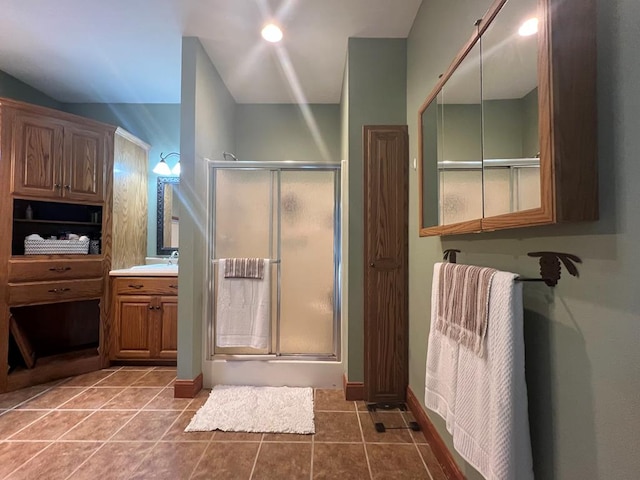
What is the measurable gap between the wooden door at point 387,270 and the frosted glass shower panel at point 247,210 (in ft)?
2.85

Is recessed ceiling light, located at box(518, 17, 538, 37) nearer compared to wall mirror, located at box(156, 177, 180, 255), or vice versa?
recessed ceiling light, located at box(518, 17, 538, 37)

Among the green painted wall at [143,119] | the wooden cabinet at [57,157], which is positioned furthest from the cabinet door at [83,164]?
the green painted wall at [143,119]

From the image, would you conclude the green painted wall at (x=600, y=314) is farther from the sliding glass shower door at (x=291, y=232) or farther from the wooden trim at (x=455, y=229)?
the sliding glass shower door at (x=291, y=232)

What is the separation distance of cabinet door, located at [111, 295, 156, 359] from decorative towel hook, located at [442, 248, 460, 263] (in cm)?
250

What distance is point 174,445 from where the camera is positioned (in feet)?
5.57

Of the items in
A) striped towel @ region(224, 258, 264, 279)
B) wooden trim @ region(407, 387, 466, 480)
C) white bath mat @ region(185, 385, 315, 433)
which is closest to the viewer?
wooden trim @ region(407, 387, 466, 480)

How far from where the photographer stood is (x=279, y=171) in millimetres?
2510

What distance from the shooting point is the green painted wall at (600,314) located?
0.64 m

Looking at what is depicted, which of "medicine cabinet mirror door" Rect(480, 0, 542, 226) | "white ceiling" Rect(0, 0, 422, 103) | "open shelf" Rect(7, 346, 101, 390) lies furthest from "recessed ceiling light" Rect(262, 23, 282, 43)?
"open shelf" Rect(7, 346, 101, 390)

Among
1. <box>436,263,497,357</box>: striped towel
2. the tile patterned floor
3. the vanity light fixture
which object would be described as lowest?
the tile patterned floor

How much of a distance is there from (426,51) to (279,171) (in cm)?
132

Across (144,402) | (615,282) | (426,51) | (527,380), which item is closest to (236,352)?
(144,402)

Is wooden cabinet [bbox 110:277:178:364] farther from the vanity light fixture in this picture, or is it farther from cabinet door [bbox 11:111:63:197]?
the vanity light fixture

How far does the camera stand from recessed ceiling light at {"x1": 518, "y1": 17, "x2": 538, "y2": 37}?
840 millimetres
